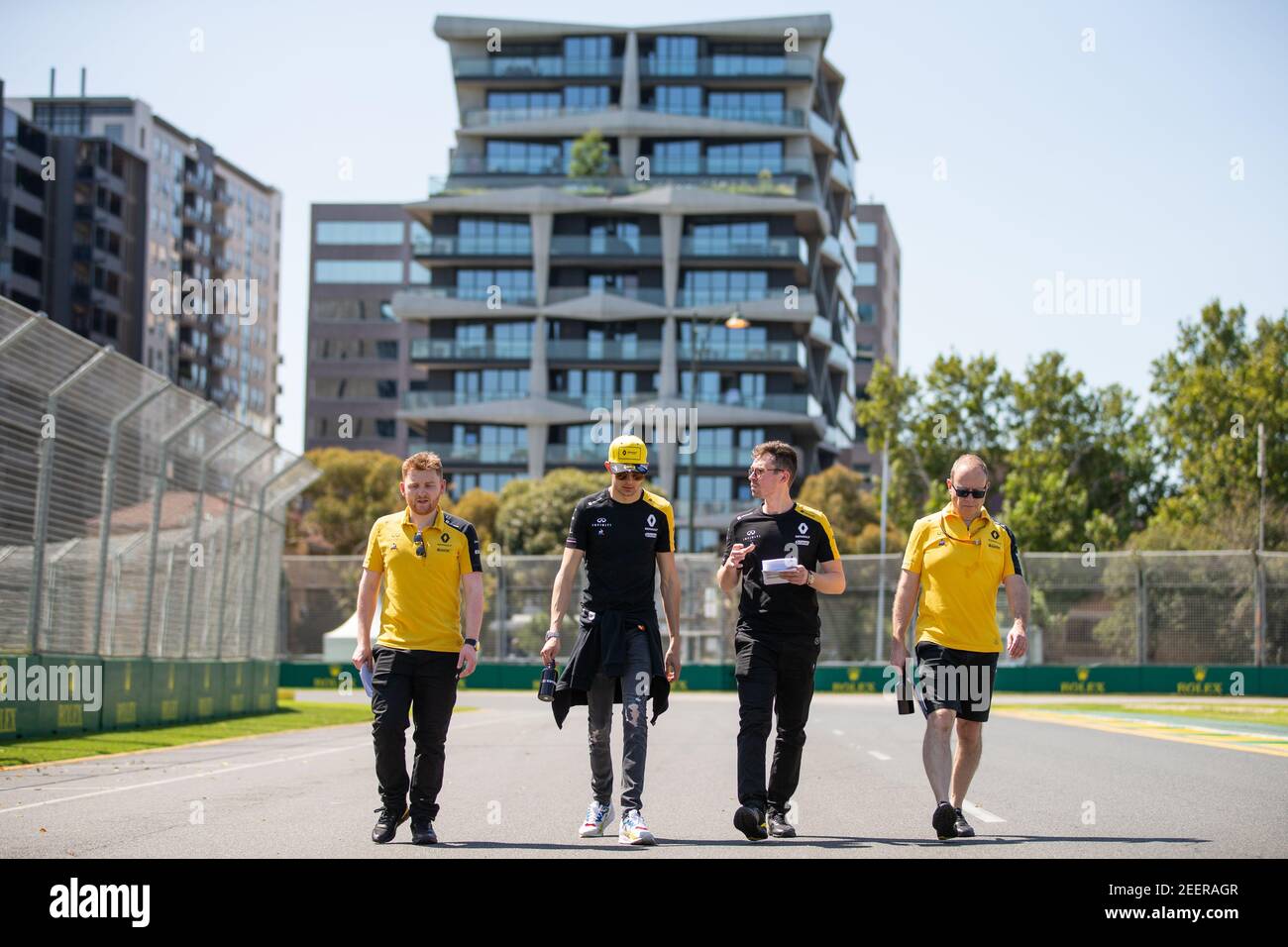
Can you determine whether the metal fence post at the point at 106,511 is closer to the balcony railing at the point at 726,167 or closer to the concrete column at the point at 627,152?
the balcony railing at the point at 726,167

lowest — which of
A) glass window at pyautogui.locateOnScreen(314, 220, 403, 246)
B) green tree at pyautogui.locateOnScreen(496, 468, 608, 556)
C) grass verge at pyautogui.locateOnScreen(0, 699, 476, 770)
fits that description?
grass verge at pyautogui.locateOnScreen(0, 699, 476, 770)

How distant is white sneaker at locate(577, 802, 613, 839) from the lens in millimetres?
8859

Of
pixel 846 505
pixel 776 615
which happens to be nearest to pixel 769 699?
pixel 776 615

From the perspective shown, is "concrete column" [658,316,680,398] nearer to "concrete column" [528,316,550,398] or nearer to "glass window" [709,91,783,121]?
"concrete column" [528,316,550,398]

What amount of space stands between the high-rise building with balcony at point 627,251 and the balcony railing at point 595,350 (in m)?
0.11

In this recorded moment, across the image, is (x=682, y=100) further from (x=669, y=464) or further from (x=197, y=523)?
(x=197, y=523)

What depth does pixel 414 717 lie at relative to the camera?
8695mm

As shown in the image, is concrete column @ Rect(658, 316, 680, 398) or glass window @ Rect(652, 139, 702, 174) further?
glass window @ Rect(652, 139, 702, 174)

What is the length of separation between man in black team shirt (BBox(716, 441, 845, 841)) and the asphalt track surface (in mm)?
410

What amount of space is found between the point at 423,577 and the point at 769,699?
72.6 inches

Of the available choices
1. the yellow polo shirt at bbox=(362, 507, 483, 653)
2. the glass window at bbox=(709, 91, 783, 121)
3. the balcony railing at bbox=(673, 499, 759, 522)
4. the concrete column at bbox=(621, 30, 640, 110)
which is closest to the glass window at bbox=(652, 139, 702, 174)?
the glass window at bbox=(709, 91, 783, 121)

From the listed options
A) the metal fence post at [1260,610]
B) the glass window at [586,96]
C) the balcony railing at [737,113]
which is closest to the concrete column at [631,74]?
the balcony railing at [737,113]

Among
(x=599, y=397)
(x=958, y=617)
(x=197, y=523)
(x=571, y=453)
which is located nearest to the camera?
(x=958, y=617)
